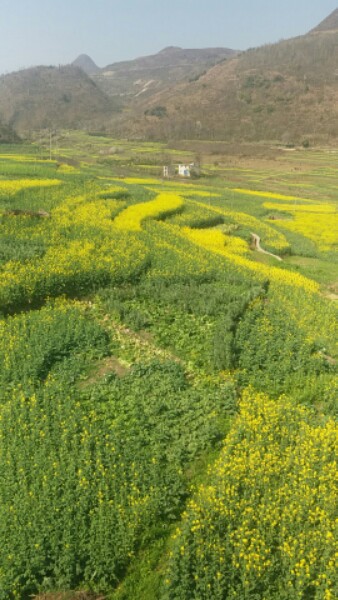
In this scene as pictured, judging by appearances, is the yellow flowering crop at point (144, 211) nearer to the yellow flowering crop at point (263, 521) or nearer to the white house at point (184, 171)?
the yellow flowering crop at point (263, 521)

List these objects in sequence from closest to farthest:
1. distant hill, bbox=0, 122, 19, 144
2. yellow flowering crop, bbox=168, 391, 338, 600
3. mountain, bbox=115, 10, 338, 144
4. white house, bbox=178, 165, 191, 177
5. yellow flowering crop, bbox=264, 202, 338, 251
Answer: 1. yellow flowering crop, bbox=168, 391, 338, 600
2. yellow flowering crop, bbox=264, 202, 338, 251
3. white house, bbox=178, 165, 191, 177
4. distant hill, bbox=0, 122, 19, 144
5. mountain, bbox=115, 10, 338, 144

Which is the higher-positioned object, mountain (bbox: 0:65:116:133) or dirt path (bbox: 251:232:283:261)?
mountain (bbox: 0:65:116:133)

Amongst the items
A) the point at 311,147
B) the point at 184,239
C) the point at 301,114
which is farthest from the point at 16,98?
the point at 184,239

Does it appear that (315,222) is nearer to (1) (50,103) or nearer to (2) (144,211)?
(2) (144,211)

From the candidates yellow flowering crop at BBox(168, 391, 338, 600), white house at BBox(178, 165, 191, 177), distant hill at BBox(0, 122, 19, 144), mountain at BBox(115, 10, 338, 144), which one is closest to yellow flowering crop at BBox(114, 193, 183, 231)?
yellow flowering crop at BBox(168, 391, 338, 600)

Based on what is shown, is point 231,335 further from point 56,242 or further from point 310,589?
point 56,242

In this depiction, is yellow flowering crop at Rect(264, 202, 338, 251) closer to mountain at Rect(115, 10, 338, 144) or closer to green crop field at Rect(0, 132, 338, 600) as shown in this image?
green crop field at Rect(0, 132, 338, 600)
